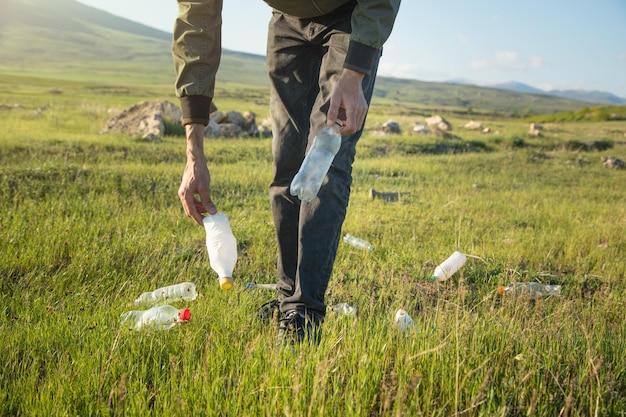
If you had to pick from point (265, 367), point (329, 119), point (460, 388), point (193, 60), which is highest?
point (193, 60)

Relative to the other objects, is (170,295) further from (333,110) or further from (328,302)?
(333,110)

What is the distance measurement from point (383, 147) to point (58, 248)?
411 inches

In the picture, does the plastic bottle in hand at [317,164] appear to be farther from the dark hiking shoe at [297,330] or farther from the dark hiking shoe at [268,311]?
the dark hiking shoe at [268,311]

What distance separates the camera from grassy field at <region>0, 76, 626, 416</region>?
6.66ft

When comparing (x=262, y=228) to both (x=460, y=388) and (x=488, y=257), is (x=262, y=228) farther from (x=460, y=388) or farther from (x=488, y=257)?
(x=460, y=388)

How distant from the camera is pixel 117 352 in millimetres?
2307

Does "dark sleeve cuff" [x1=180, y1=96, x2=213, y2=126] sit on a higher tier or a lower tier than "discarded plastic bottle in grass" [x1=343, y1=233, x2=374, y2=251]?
higher

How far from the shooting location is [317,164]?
2.62m

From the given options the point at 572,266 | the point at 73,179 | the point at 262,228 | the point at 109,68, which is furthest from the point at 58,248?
the point at 109,68

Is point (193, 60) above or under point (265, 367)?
above

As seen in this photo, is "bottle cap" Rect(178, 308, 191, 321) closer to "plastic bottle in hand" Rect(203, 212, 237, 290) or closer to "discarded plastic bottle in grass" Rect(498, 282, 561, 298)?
"plastic bottle in hand" Rect(203, 212, 237, 290)

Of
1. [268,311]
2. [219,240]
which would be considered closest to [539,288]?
[268,311]

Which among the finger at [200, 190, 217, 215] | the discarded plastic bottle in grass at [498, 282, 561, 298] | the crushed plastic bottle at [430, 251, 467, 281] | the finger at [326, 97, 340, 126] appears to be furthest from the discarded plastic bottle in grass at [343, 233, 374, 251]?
the finger at [326, 97, 340, 126]

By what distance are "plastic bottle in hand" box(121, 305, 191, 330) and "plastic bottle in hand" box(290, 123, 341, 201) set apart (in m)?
0.89
